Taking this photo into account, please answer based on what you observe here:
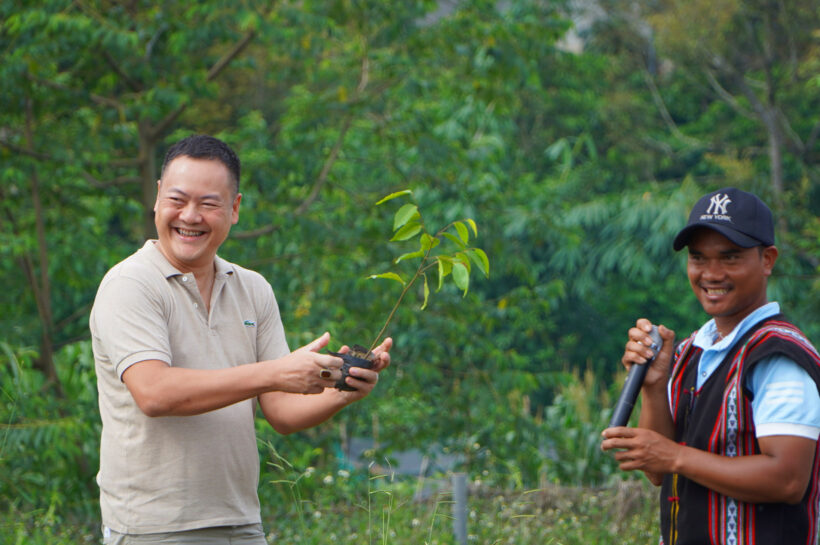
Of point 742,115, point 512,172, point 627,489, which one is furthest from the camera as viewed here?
point 742,115

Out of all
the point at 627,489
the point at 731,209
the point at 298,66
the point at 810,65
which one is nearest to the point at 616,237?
the point at 810,65

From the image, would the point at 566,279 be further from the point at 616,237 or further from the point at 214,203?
the point at 214,203

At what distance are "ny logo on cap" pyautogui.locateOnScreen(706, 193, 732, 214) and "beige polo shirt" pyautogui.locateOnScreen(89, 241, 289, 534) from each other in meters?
1.31

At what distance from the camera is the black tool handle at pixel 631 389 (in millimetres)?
2391

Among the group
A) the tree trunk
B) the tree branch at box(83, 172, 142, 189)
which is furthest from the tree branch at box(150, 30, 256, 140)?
the tree trunk

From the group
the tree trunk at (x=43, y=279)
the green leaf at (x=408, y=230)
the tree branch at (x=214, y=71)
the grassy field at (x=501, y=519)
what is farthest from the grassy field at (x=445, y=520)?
the tree branch at (x=214, y=71)

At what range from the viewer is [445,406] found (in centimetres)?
746

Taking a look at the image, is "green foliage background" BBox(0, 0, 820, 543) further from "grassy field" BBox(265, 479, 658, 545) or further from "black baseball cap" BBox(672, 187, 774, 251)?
"black baseball cap" BBox(672, 187, 774, 251)

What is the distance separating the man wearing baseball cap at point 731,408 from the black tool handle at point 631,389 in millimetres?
24

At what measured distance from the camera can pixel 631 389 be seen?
8.16 ft

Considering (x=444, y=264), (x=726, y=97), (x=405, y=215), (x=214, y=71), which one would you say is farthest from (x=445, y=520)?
(x=726, y=97)

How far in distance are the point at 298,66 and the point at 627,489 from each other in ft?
14.9

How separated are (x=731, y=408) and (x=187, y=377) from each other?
1315 millimetres

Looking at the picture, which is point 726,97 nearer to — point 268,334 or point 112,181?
point 112,181
